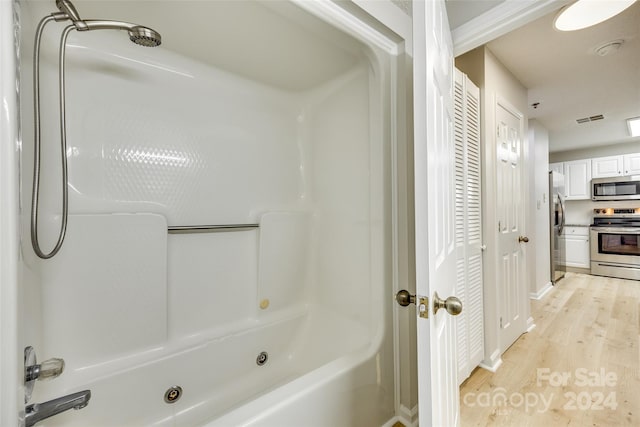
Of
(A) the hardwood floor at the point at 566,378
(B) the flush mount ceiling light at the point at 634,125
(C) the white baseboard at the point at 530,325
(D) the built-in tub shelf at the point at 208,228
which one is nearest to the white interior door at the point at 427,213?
(A) the hardwood floor at the point at 566,378

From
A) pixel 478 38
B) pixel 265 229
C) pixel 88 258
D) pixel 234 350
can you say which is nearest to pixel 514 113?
pixel 478 38

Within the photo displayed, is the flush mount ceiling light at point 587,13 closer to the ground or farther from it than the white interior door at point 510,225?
farther from it

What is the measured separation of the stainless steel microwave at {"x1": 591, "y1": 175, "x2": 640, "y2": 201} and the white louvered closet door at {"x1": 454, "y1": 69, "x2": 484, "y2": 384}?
14.3 feet

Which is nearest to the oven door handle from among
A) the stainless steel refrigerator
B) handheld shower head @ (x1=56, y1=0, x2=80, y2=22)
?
the stainless steel refrigerator

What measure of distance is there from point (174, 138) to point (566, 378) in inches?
116

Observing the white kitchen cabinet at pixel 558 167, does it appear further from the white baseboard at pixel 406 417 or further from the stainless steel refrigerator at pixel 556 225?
the white baseboard at pixel 406 417

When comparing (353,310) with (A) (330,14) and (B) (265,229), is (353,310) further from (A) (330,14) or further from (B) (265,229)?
(A) (330,14)

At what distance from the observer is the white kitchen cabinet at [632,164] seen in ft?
13.9

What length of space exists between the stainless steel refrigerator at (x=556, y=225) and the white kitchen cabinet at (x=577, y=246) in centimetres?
69

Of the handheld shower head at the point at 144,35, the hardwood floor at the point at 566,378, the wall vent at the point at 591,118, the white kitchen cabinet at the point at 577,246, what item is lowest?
the hardwood floor at the point at 566,378

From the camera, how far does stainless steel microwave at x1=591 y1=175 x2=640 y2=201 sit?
4.21 meters

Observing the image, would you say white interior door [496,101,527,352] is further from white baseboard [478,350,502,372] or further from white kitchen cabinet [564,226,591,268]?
white kitchen cabinet [564,226,591,268]

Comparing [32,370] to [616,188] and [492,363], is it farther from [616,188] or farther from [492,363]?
[616,188]

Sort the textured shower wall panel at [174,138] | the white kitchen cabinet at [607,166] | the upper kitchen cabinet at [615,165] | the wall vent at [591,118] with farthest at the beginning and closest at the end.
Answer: the white kitchen cabinet at [607,166] → the upper kitchen cabinet at [615,165] → the wall vent at [591,118] → the textured shower wall panel at [174,138]
